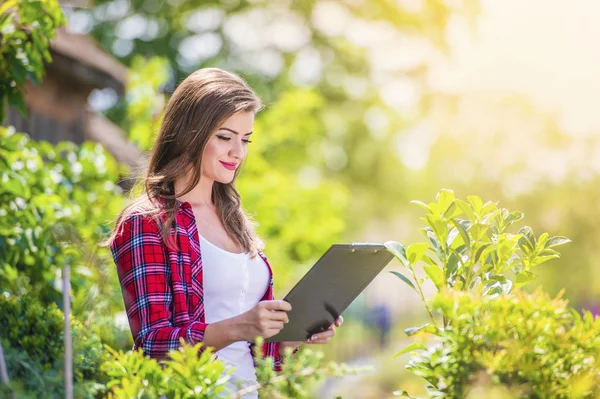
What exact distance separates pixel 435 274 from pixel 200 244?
795 mm

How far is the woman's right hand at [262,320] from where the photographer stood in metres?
2.15

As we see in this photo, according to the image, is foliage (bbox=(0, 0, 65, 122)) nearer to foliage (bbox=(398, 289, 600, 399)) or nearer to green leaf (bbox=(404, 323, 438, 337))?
green leaf (bbox=(404, 323, 438, 337))

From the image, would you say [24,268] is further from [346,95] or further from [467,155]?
[467,155]

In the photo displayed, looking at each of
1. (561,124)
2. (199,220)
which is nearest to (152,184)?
(199,220)

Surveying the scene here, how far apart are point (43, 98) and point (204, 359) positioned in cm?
705

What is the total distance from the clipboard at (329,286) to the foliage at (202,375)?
1.57ft

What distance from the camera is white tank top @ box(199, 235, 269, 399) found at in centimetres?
248

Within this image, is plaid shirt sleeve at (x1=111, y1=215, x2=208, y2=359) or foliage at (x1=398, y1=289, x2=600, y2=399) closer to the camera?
foliage at (x1=398, y1=289, x2=600, y2=399)

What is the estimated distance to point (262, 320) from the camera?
2.15 metres

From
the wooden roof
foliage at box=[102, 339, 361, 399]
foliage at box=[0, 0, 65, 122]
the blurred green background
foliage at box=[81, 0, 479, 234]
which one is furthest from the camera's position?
foliage at box=[81, 0, 479, 234]

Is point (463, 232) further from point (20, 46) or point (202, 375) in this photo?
point (20, 46)

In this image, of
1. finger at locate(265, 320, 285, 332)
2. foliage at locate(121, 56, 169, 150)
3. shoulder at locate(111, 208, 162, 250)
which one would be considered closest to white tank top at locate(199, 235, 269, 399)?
shoulder at locate(111, 208, 162, 250)

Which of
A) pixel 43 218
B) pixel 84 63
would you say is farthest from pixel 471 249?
pixel 84 63

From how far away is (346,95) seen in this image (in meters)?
19.3
